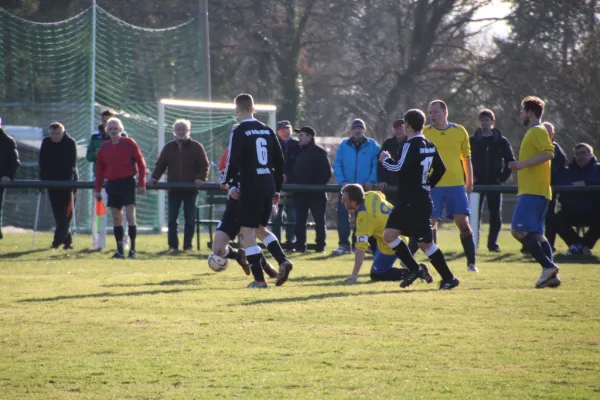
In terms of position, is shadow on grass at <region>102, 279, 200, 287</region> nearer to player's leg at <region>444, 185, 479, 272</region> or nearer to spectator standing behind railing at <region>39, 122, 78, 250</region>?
player's leg at <region>444, 185, 479, 272</region>

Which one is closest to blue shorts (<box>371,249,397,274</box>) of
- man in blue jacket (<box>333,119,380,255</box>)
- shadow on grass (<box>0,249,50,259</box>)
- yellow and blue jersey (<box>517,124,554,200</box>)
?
yellow and blue jersey (<box>517,124,554,200</box>)

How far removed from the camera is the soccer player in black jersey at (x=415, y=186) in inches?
430

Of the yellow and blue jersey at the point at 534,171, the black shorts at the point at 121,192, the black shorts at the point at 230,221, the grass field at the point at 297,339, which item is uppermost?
the yellow and blue jersey at the point at 534,171

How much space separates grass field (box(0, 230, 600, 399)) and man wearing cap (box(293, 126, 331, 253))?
6.15m

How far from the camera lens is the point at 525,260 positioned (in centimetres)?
1725

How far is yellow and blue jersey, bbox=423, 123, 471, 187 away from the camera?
13.2 metres

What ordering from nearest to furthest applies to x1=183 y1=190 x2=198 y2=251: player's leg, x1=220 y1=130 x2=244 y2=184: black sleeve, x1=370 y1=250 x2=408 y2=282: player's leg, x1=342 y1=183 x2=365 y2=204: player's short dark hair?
x1=220 y1=130 x2=244 y2=184: black sleeve
x1=342 y1=183 x2=365 y2=204: player's short dark hair
x1=370 y1=250 x2=408 y2=282: player's leg
x1=183 y1=190 x2=198 y2=251: player's leg

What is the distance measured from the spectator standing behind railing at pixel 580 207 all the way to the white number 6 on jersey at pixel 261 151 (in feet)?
26.8

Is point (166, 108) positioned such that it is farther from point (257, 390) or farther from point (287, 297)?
point (257, 390)

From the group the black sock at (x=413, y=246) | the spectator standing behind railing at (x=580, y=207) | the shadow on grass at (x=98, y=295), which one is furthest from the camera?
the spectator standing behind railing at (x=580, y=207)

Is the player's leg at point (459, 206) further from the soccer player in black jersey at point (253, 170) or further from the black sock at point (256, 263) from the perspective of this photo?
the black sock at point (256, 263)

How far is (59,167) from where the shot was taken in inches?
734

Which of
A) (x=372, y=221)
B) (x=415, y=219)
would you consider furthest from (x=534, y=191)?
(x=372, y=221)

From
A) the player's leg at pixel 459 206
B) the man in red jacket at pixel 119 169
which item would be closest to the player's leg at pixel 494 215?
the player's leg at pixel 459 206
